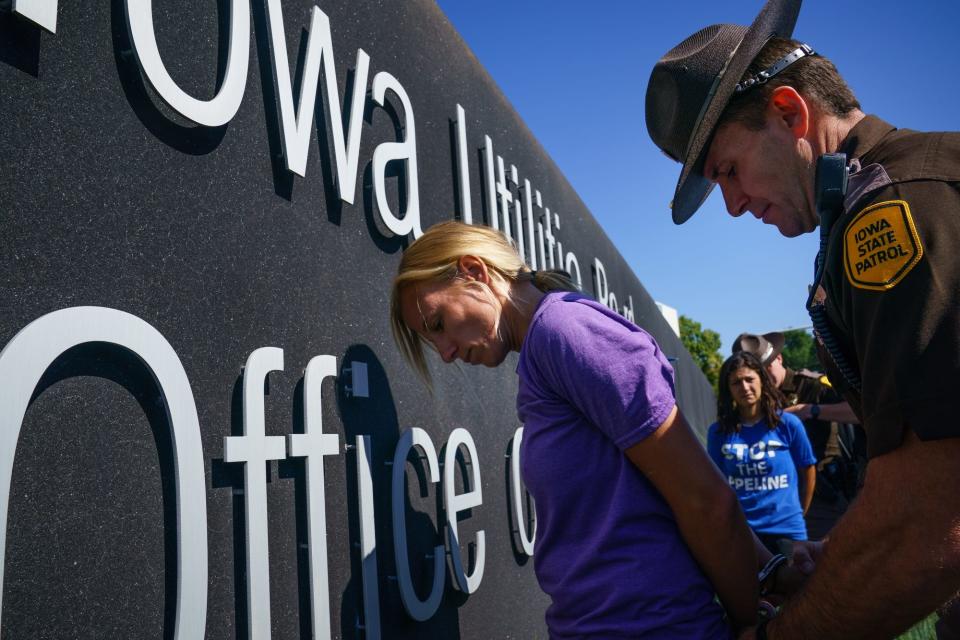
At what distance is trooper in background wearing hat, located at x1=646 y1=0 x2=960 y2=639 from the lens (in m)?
1.02

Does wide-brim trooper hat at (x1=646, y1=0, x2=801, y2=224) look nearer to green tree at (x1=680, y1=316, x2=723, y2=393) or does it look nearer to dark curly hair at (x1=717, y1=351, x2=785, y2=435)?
dark curly hair at (x1=717, y1=351, x2=785, y2=435)

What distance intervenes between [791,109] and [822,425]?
16.5 feet

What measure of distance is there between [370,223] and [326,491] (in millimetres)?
915

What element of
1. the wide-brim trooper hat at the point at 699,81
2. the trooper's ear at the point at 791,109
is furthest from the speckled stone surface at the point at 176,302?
the trooper's ear at the point at 791,109

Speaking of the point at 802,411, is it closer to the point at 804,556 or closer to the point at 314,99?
the point at 804,556

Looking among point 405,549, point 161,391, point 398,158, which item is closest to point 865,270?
point 161,391

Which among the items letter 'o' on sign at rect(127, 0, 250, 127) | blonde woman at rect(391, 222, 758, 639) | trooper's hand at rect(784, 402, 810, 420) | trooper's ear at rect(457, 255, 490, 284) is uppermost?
letter 'o' on sign at rect(127, 0, 250, 127)

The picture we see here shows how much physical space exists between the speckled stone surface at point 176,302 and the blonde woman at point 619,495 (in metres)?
0.66

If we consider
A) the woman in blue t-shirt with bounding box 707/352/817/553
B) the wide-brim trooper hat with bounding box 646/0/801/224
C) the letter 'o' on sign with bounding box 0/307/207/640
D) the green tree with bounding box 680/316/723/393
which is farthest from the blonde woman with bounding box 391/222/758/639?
the green tree with bounding box 680/316/723/393

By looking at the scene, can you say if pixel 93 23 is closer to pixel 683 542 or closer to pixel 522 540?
pixel 683 542

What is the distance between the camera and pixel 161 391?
1335 millimetres

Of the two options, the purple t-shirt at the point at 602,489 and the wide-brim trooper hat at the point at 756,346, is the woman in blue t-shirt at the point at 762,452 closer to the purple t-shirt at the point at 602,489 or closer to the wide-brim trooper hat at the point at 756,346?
the wide-brim trooper hat at the point at 756,346

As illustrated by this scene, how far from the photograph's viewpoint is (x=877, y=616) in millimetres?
1149

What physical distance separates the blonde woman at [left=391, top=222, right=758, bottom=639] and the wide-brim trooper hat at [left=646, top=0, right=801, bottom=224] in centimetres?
47
